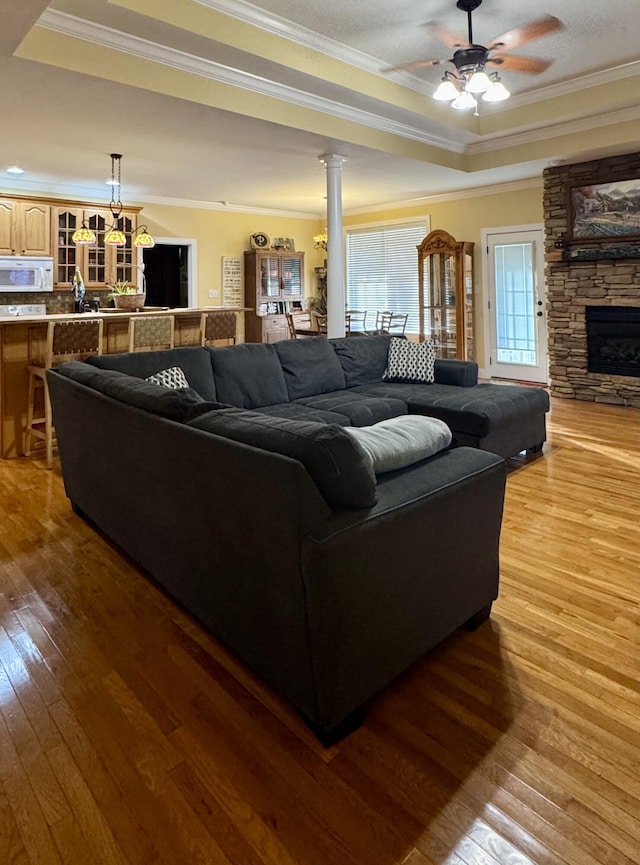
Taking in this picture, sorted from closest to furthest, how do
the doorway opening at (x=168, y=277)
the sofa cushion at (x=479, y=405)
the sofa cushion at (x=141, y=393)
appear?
1. the sofa cushion at (x=141, y=393)
2. the sofa cushion at (x=479, y=405)
3. the doorway opening at (x=168, y=277)

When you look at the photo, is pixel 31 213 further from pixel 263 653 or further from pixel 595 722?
pixel 595 722

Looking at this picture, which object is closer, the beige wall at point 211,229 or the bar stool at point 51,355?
the bar stool at point 51,355

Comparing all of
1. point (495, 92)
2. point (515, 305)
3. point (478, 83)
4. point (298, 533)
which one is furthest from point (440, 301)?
point (298, 533)

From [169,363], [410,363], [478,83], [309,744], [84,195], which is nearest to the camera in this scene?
[309,744]

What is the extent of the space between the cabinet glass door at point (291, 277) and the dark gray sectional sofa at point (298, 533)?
6842mm

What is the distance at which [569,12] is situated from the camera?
379 centimetres

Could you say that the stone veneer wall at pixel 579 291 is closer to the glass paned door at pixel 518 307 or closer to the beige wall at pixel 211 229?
the glass paned door at pixel 518 307

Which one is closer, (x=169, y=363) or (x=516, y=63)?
(x=169, y=363)

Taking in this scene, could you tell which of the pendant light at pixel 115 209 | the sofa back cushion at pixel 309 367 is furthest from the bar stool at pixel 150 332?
the pendant light at pixel 115 209

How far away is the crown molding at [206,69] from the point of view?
3.28 m

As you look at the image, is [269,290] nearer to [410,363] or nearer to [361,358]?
[361,358]

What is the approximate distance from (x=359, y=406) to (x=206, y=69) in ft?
8.61

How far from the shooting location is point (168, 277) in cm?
891

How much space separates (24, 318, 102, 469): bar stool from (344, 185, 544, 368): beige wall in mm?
5321
